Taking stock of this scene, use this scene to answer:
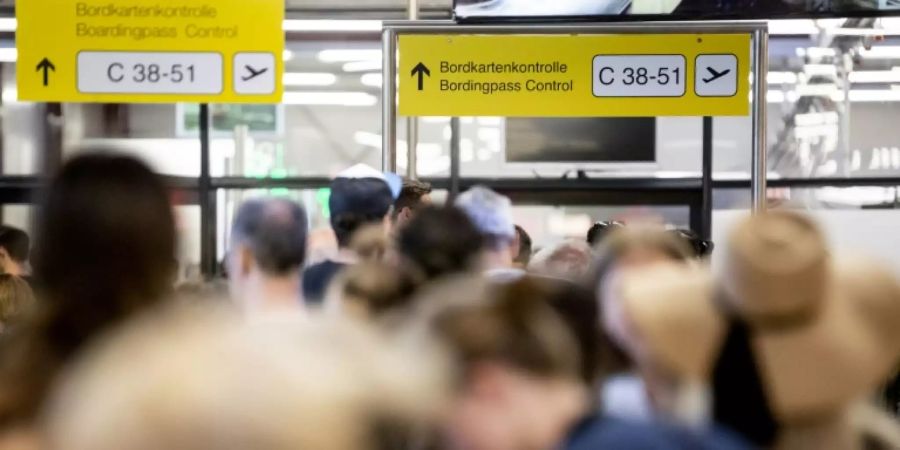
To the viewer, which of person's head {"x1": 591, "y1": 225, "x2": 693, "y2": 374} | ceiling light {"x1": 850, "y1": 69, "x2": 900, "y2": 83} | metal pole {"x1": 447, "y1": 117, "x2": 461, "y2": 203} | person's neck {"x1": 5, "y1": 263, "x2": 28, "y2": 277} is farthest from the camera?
metal pole {"x1": 447, "y1": 117, "x2": 461, "y2": 203}

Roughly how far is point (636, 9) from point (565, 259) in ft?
7.66

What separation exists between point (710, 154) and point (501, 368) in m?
6.57

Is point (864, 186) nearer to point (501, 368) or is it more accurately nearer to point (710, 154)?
point (710, 154)

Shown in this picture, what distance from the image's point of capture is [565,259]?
351cm

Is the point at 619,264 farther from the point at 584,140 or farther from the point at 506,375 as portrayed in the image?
the point at 584,140

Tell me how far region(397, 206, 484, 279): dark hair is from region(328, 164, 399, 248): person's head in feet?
2.56

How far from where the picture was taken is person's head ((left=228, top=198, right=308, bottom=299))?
243 centimetres

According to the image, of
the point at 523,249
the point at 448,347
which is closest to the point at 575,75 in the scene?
the point at 523,249

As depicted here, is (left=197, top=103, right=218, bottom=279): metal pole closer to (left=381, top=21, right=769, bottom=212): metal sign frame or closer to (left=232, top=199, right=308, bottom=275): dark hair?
(left=381, top=21, right=769, bottom=212): metal sign frame

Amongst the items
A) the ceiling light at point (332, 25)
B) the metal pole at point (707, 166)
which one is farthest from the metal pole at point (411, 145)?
the metal pole at point (707, 166)

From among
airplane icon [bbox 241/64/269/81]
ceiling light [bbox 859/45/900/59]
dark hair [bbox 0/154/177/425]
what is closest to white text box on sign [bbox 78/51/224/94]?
airplane icon [bbox 241/64/269/81]

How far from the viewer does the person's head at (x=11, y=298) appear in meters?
3.90

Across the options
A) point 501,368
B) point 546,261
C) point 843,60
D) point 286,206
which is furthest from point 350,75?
point 501,368

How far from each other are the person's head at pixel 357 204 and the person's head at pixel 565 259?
0.52 metres
